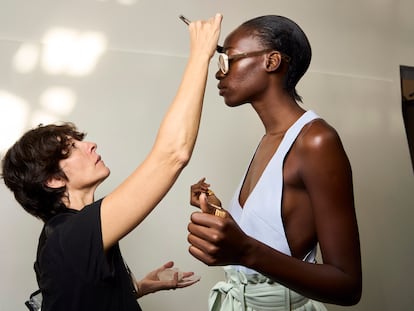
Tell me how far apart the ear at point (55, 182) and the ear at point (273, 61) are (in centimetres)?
59

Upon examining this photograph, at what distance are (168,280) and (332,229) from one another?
26.0 inches

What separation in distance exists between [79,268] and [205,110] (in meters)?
1.09

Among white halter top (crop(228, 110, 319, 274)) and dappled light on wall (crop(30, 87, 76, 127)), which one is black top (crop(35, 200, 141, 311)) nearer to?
white halter top (crop(228, 110, 319, 274))

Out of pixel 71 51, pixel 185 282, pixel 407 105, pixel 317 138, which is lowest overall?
pixel 185 282

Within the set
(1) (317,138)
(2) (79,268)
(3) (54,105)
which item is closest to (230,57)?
(1) (317,138)

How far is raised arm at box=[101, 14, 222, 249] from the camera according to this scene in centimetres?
87

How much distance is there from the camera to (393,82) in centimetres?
233

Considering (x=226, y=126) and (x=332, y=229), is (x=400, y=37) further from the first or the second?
(x=332, y=229)

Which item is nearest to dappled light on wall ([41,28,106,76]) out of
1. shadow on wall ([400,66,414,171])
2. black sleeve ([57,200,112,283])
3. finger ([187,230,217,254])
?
black sleeve ([57,200,112,283])

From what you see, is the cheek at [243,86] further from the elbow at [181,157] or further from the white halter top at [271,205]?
the elbow at [181,157]

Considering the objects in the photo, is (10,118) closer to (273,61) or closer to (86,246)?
(86,246)

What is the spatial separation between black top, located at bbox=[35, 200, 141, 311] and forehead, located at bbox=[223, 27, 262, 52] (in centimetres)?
52

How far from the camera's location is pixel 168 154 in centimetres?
87

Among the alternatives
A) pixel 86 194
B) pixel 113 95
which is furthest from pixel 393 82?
pixel 86 194
